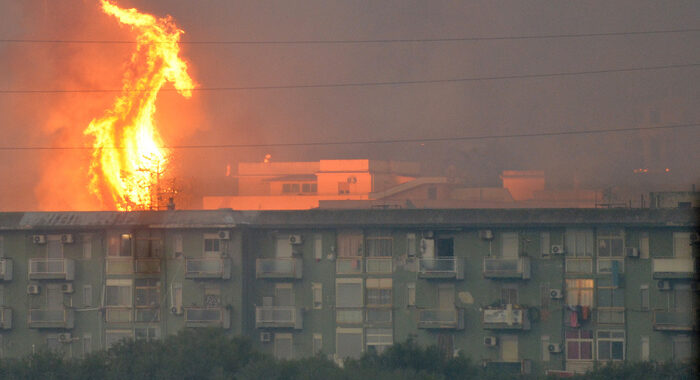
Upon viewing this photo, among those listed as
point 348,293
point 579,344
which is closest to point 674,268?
point 579,344

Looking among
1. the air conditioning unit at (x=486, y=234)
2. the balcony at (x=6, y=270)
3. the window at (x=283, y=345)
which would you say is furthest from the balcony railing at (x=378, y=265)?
the balcony at (x=6, y=270)

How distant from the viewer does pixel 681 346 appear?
50.7 m

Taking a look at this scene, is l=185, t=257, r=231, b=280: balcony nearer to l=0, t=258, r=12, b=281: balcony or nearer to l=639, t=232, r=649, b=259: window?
l=0, t=258, r=12, b=281: balcony

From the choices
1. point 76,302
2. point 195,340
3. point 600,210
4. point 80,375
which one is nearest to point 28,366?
point 80,375

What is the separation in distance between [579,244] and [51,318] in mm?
22944

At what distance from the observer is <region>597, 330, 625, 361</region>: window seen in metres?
51.4

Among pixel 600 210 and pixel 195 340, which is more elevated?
pixel 600 210

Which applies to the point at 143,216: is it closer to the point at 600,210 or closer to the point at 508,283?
the point at 508,283

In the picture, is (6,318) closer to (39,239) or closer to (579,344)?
(39,239)

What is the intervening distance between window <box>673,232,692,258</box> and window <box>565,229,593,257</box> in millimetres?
3362

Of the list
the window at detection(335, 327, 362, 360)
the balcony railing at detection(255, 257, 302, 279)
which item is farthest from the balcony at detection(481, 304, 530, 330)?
the balcony railing at detection(255, 257, 302, 279)

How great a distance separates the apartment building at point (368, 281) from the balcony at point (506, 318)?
6 cm

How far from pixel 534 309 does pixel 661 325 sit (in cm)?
507

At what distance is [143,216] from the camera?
184 ft
